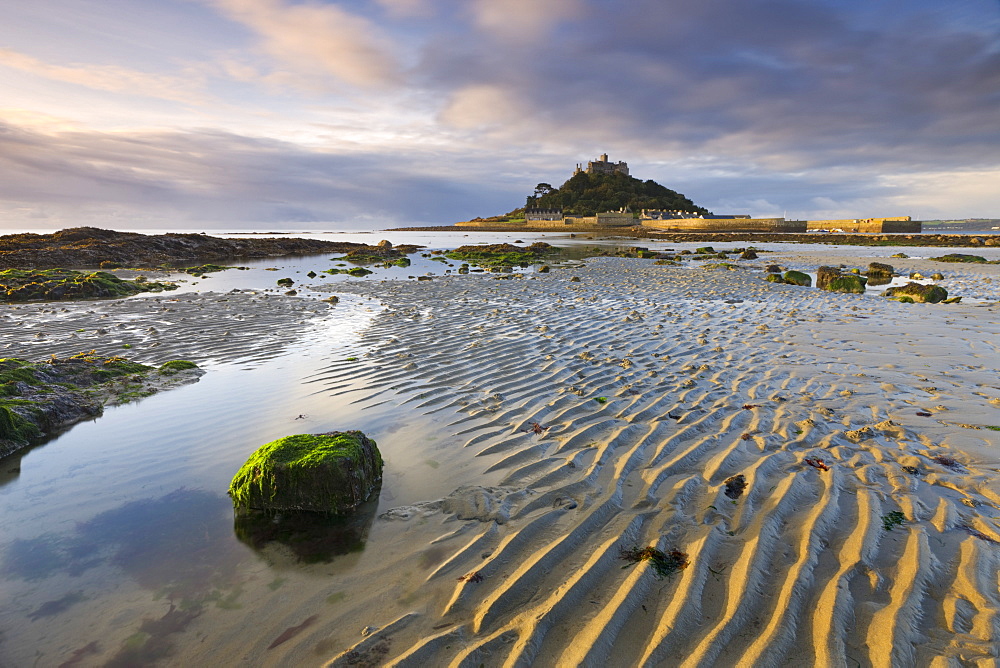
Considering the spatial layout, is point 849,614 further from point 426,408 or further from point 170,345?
point 170,345

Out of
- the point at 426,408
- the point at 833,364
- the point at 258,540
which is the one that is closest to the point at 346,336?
the point at 426,408

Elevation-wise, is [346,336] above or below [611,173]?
below

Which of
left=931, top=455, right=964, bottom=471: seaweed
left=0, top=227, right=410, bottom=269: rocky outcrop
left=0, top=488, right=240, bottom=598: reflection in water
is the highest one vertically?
left=0, top=227, right=410, bottom=269: rocky outcrop

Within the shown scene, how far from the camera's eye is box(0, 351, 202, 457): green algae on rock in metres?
6.06

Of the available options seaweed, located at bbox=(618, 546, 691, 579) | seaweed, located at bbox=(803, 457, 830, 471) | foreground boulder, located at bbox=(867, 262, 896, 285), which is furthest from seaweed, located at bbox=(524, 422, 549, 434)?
foreground boulder, located at bbox=(867, 262, 896, 285)

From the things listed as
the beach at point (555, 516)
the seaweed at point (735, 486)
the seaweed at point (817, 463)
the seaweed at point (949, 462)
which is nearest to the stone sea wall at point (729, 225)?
the beach at point (555, 516)

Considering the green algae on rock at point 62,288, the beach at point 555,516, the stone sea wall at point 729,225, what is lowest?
the beach at point 555,516

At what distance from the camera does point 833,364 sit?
8297 millimetres

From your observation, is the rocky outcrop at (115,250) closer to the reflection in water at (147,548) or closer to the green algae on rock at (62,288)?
the green algae on rock at (62,288)

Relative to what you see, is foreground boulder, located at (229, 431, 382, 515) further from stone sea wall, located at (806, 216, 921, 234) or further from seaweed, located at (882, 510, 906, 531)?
stone sea wall, located at (806, 216, 921, 234)

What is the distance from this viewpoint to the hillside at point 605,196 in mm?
160875

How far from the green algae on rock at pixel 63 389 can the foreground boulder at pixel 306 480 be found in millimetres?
3706

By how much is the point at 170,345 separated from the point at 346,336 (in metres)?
3.98

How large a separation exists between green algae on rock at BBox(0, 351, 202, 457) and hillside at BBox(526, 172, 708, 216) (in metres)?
156
